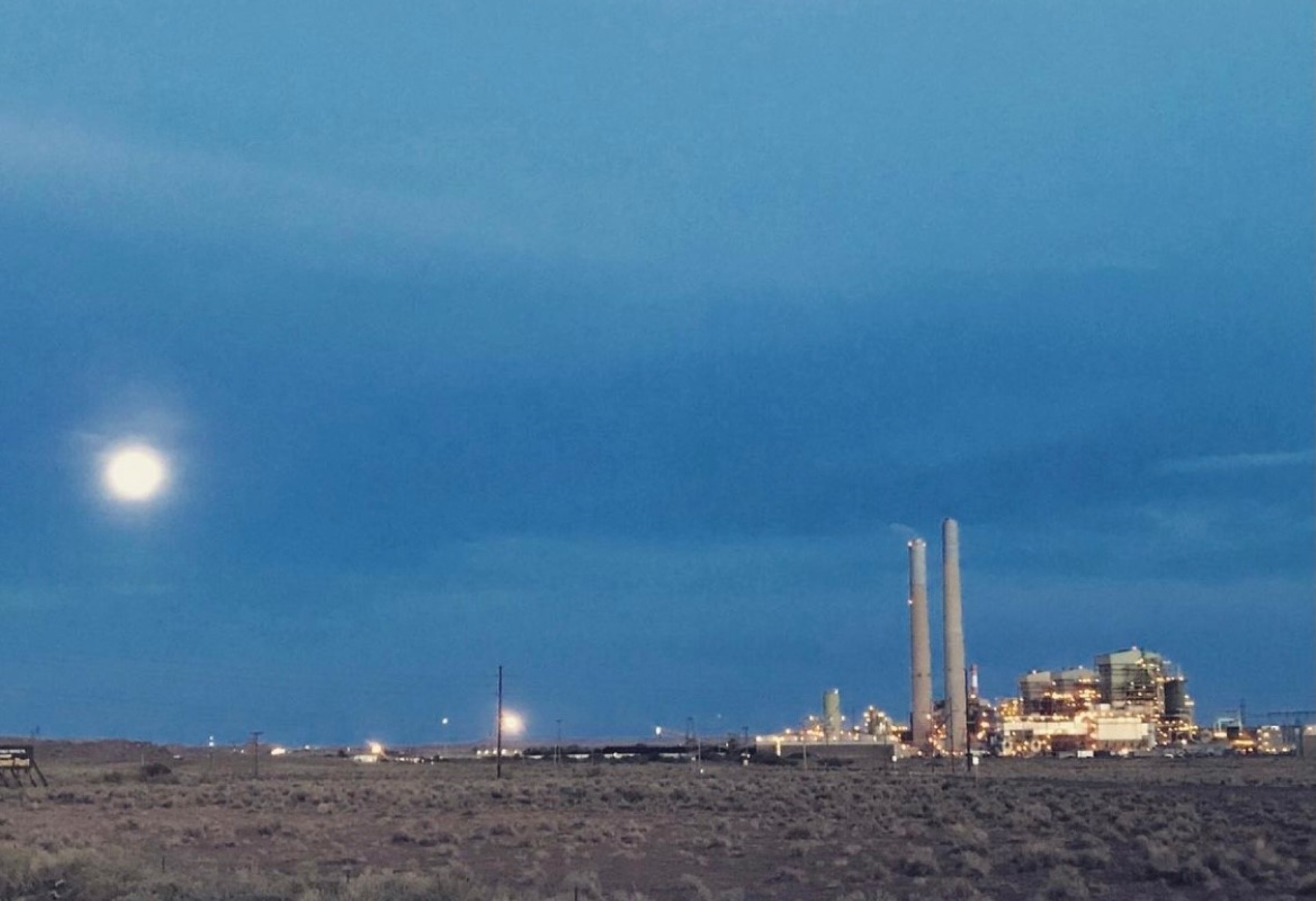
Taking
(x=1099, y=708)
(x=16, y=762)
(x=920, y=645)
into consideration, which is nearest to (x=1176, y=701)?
(x=1099, y=708)

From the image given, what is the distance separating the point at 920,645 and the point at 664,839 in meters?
103

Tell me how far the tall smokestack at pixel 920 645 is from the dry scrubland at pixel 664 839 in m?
61.0

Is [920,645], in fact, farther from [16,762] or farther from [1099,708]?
[16,762]

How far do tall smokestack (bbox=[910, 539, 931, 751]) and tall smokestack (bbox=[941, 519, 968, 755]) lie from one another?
12.4 feet

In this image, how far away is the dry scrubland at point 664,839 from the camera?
27672 millimetres

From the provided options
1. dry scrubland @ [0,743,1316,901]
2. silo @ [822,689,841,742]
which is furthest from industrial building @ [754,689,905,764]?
dry scrubland @ [0,743,1316,901]

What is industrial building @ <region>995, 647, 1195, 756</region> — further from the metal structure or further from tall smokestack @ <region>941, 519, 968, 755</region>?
the metal structure

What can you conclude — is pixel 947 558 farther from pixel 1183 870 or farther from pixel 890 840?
pixel 1183 870

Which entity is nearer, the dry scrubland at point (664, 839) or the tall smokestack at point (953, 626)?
the dry scrubland at point (664, 839)

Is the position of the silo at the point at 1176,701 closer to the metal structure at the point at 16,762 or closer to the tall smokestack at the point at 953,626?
the tall smokestack at the point at 953,626

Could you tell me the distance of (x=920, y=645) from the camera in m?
142

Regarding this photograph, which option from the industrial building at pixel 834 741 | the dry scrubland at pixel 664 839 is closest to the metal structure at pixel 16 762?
the dry scrubland at pixel 664 839

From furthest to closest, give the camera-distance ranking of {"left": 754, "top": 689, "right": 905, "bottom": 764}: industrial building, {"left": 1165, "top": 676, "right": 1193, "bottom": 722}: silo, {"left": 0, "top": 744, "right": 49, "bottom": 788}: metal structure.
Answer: {"left": 1165, "top": 676, "right": 1193, "bottom": 722}: silo → {"left": 754, "top": 689, "right": 905, "bottom": 764}: industrial building → {"left": 0, "top": 744, "right": 49, "bottom": 788}: metal structure

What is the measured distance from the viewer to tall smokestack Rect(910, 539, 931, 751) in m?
140
